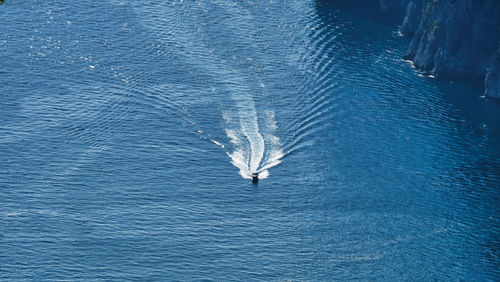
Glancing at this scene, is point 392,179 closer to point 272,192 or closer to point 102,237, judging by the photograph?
point 272,192

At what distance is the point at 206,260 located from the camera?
166 metres

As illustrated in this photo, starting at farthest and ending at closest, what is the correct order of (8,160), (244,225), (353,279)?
(8,160)
(244,225)
(353,279)

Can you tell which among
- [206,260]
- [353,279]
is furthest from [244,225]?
[353,279]

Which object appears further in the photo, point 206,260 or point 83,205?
point 83,205

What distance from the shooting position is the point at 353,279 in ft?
539

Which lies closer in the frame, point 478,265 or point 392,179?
point 478,265

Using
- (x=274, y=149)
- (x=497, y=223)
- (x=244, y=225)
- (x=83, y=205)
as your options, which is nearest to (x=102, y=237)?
(x=83, y=205)

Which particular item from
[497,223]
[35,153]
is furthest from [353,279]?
[35,153]

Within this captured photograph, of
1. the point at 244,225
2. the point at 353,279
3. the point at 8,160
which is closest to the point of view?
the point at 353,279

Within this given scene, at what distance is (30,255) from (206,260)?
33111mm

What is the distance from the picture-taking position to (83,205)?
583 feet

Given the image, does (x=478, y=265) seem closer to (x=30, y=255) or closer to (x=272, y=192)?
(x=272, y=192)

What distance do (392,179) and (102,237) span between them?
65.9 metres

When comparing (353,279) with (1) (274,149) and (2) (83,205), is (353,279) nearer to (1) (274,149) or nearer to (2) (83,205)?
(1) (274,149)
